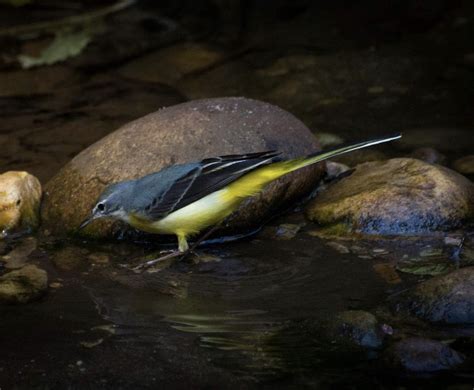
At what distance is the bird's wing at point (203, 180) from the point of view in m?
6.93

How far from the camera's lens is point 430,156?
28.0 feet

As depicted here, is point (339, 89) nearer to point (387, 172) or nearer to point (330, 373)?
point (387, 172)

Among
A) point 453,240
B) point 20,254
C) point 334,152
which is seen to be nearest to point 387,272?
point 453,240

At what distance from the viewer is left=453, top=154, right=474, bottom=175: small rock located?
820 centimetres

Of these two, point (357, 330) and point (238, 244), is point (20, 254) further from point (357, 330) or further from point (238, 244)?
point (357, 330)

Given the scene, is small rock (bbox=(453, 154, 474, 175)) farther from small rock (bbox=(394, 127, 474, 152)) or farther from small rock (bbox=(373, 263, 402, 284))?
small rock (bbox=(373, 263, 402, 284))

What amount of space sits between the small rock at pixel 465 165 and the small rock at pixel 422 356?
337 cm

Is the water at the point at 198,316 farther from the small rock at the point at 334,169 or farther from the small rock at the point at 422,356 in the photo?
the small rock at the point at 334,169

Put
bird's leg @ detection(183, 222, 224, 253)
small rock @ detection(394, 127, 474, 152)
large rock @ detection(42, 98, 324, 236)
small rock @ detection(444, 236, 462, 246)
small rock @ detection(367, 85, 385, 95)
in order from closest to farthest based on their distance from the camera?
small rock @ detection(444, 236, 462, 246) < bird's leg @ detection(183, 222, 224, 253) < large rock @ detection(42, 98, 324, 236) < small rock @ detection(394, 127, 474, 152) < small rock @ detection(367, 85, 385, 95)

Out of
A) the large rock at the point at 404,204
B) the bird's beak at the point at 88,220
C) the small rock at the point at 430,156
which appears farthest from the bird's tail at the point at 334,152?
the small rock at the point at 430,156

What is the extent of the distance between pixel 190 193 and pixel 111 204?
0.62 m

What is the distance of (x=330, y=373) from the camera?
16.6 feet

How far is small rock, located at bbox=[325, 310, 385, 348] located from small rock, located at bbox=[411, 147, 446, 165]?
131 inches

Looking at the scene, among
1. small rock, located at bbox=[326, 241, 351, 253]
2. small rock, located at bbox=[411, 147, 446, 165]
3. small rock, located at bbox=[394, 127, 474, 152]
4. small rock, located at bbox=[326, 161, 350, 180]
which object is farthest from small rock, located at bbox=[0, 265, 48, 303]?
small rock, located at bbox=[394, 127, 474, 152]
